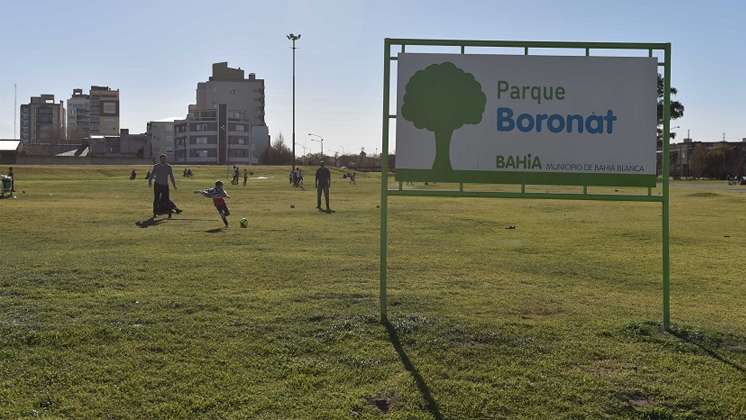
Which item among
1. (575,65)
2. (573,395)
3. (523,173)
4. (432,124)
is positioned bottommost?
(573,395)

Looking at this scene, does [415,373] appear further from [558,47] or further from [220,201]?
[220,201]

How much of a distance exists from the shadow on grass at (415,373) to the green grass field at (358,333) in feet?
0.07

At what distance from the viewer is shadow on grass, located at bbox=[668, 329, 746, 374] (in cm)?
534

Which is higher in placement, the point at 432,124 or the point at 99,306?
the point at 432,124

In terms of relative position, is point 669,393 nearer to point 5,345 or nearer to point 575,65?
point 575,65

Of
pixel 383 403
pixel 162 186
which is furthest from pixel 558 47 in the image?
pixel 162 186

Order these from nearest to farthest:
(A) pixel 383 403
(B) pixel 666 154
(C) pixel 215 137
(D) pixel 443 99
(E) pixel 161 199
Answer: (A) pixel 383 403 → (B) pixel 666 154 → (D) pixel 443 99 → (E) pixel 161 199 → (C) pixel 215 137

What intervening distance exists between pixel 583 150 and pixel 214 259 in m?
5.87

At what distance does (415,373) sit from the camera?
16.6 ft

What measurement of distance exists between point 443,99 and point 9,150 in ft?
405

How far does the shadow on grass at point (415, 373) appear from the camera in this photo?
4445mm

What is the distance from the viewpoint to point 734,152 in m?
113

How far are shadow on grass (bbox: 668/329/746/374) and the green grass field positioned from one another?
2 centimetres

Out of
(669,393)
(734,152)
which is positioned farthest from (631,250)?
(734,152)
